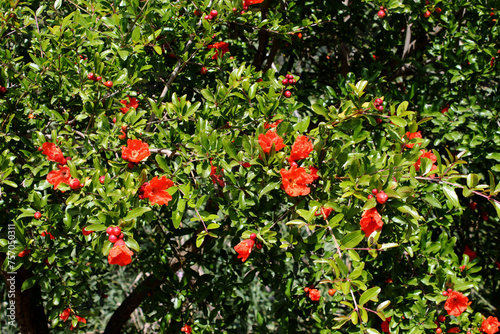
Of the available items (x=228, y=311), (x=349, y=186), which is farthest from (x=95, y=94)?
(x=228, y=311)

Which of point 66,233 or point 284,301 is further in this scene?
point 284,301

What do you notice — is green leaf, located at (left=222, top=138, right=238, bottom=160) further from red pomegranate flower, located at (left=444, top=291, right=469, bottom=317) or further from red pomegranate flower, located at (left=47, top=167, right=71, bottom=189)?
red pomegranate flower, located at (left=444, top=291, right=469, bottom=317)

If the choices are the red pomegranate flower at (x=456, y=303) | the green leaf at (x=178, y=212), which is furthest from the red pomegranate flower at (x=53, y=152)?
the red pomegranate flower at (x=456, y=303)

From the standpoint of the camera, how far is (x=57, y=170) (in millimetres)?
1405

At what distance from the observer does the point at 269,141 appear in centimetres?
123

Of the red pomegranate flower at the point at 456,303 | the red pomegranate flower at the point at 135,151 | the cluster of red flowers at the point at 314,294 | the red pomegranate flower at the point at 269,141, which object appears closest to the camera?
the red pomegranate flower at the point at 269,141

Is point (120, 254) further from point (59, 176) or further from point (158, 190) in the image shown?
point (59, 176)

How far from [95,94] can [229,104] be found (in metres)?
0.51

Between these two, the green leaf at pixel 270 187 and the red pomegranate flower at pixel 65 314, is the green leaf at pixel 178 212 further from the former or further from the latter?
the red pomegranate flower at pixel 65 314

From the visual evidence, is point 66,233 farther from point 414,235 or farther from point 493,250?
point 493,250

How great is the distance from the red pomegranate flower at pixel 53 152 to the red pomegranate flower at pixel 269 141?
69 cm

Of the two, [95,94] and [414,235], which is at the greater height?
[95,94]

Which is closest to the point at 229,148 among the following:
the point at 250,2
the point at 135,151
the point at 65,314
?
the point at 135,151

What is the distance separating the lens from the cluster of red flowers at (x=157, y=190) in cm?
129
